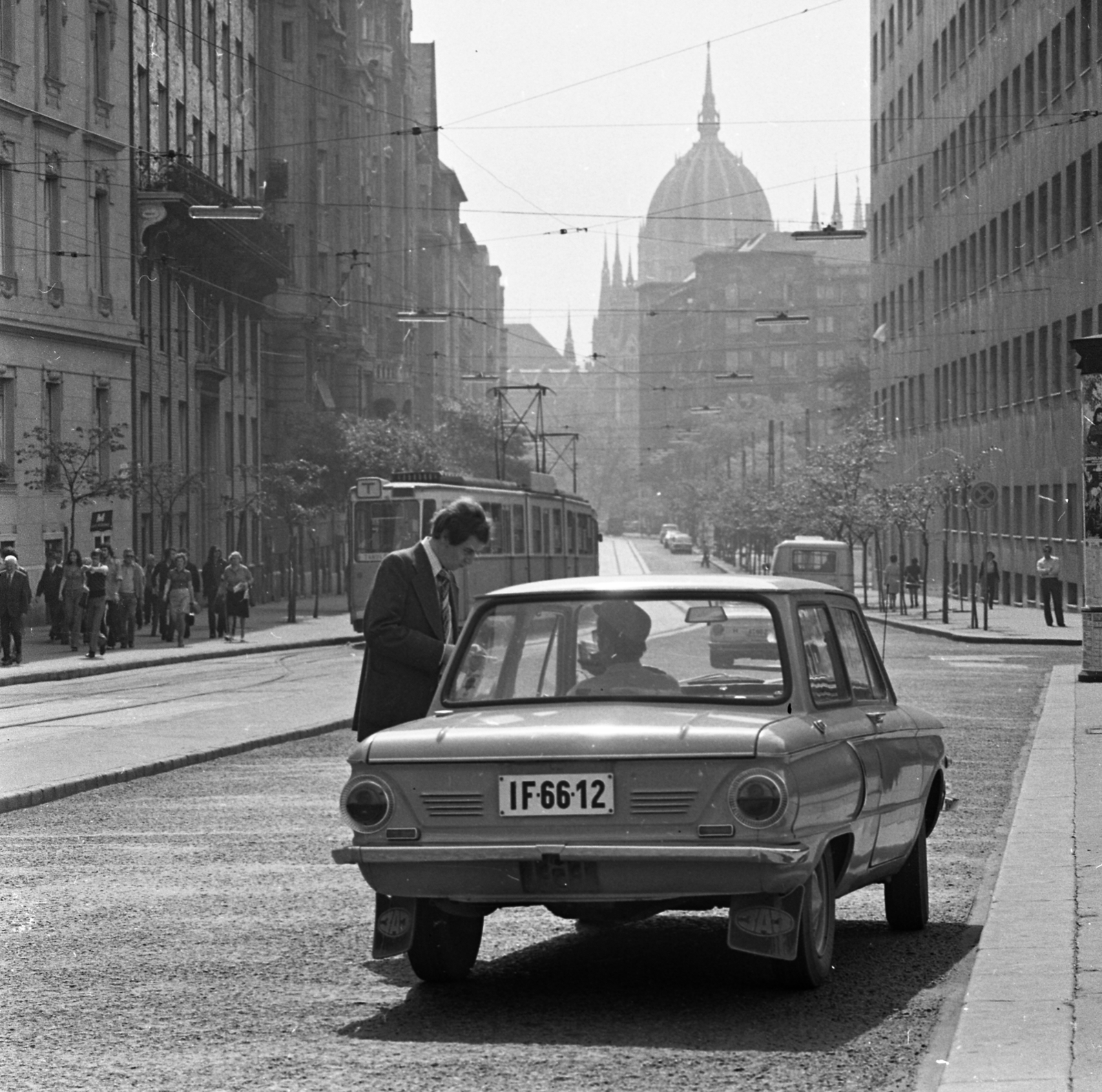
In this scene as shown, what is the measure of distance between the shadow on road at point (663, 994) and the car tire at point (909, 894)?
0.22 feet

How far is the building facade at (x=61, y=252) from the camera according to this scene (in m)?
42.8

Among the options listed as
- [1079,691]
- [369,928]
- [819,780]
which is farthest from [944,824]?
[1079,691]

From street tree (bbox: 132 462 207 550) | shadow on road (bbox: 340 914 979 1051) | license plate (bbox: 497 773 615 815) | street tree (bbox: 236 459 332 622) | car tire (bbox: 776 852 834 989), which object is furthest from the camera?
street tree (bbox: 236 459 332 622)

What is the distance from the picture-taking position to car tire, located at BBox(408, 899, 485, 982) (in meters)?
7.37

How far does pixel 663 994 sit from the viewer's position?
735 centimetres

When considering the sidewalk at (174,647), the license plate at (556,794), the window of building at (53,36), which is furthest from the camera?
the window of building at (53,36)

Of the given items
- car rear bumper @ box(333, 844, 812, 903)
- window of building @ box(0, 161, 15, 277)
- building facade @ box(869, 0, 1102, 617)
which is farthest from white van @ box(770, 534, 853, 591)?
car rear bumper @ box(333, 844, 812, 903)

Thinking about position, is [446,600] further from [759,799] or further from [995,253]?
[995,253]

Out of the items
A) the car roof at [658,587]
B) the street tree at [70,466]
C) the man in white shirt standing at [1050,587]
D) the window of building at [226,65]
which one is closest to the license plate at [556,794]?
the car roof at [658,587]

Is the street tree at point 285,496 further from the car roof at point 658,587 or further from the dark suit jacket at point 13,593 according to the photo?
the car roof at point 658,587

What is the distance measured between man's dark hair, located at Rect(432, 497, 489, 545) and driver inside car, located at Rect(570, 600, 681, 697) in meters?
1.10

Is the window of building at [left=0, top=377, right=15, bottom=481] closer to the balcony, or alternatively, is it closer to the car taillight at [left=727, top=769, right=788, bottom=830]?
the balcony

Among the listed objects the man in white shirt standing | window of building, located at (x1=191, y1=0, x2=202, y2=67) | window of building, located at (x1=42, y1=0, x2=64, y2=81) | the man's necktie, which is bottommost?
the man in white shirt standing

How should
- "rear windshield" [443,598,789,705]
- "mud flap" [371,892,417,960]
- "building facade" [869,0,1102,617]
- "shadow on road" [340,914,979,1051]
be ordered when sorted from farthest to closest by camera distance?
"building facade" [869,0,1102,617]
"rear windshield" [443,598,789,705]
"mud flap" [371,892,417,960]
"shadow on road" [340,914,979,1051]
